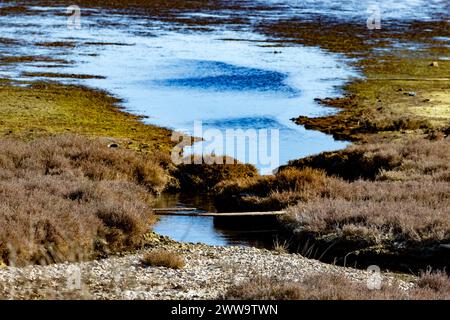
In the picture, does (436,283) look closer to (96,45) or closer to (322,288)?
(322,288)

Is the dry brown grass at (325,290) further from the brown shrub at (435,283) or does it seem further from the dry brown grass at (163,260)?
the dry brown grass at (163,260)

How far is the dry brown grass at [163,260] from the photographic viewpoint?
18.0m

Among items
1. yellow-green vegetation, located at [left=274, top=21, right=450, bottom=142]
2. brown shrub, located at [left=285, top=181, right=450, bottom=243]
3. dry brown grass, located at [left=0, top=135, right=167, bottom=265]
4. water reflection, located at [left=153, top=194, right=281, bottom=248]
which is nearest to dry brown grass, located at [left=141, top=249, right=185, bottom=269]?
dry brown grass, located at [left=0, top=135, right=167, bottom=265]

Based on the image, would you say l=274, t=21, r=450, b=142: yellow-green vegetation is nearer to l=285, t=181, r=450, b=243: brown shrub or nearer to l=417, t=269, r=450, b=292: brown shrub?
l=285, t=181, r=450, b=243: brown shrub

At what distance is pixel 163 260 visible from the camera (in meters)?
18.0

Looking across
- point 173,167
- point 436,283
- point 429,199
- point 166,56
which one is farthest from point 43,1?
point 436,283

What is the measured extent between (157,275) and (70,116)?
20.9m

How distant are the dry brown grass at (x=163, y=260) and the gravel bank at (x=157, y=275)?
194mm

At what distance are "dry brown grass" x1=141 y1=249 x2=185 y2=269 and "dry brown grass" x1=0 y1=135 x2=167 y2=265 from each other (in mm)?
1483

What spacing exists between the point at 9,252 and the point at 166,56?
135 ft

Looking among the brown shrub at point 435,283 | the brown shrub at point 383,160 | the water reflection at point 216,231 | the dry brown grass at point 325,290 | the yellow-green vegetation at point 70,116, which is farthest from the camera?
the yellow-green vegetation at point 70,116

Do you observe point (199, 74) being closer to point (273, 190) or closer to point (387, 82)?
point (387, 82)

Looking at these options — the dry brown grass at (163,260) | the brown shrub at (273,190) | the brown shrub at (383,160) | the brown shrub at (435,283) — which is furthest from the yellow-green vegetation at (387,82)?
the brown shrub at (435,283)
